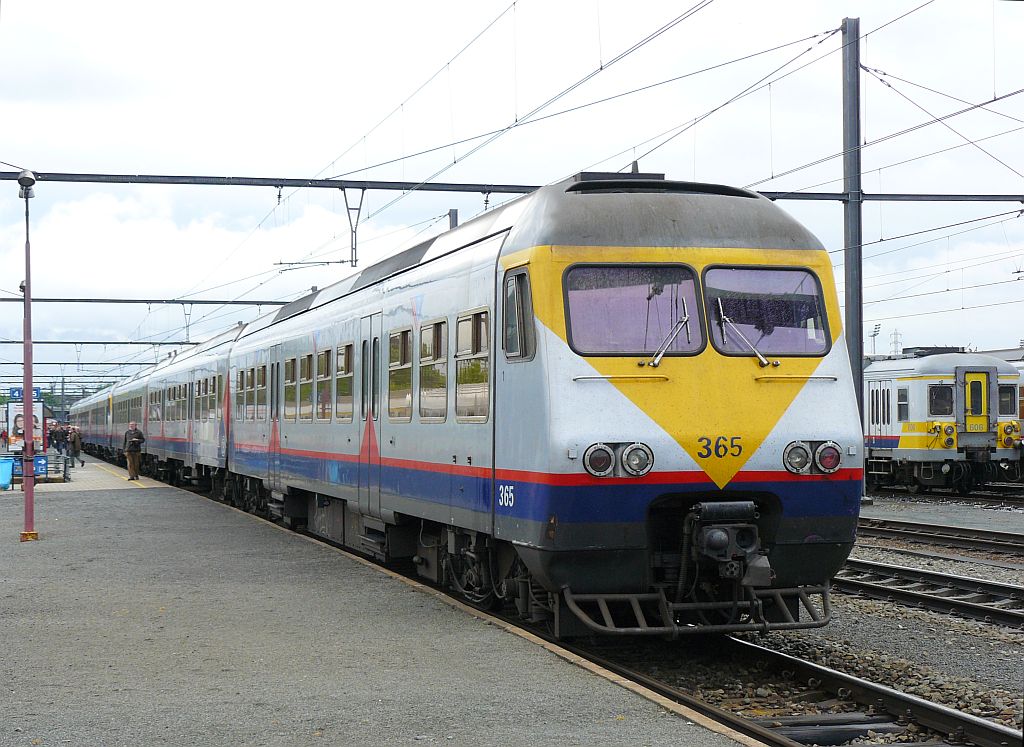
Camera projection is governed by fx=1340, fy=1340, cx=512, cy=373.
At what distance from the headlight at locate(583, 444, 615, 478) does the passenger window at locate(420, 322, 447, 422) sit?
2.51m

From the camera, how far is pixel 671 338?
349 inches

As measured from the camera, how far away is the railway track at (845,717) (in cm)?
687

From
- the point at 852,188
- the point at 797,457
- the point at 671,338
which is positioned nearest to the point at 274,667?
the point at 671,338

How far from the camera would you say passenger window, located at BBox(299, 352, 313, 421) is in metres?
16.5

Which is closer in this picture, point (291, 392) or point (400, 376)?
point (400, 376)

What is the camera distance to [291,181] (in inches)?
788

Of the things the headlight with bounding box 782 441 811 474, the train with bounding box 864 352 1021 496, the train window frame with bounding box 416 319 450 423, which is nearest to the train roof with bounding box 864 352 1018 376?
the train with bounding box 864 352 1021 496

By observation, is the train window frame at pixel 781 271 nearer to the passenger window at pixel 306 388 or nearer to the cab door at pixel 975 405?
the passenger window at pixel 306 388

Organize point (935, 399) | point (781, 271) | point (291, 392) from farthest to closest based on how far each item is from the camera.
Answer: point (935, 399) < point (291, 392) < point (781, 271)

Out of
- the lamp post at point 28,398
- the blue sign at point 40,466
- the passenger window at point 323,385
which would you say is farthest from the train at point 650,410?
the blue sign at point 40,466

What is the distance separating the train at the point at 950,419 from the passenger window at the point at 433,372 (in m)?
22.3

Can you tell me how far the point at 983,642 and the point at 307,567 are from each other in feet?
22.8

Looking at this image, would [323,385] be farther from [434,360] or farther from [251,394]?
[251,394]

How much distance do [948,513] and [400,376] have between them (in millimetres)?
15570
